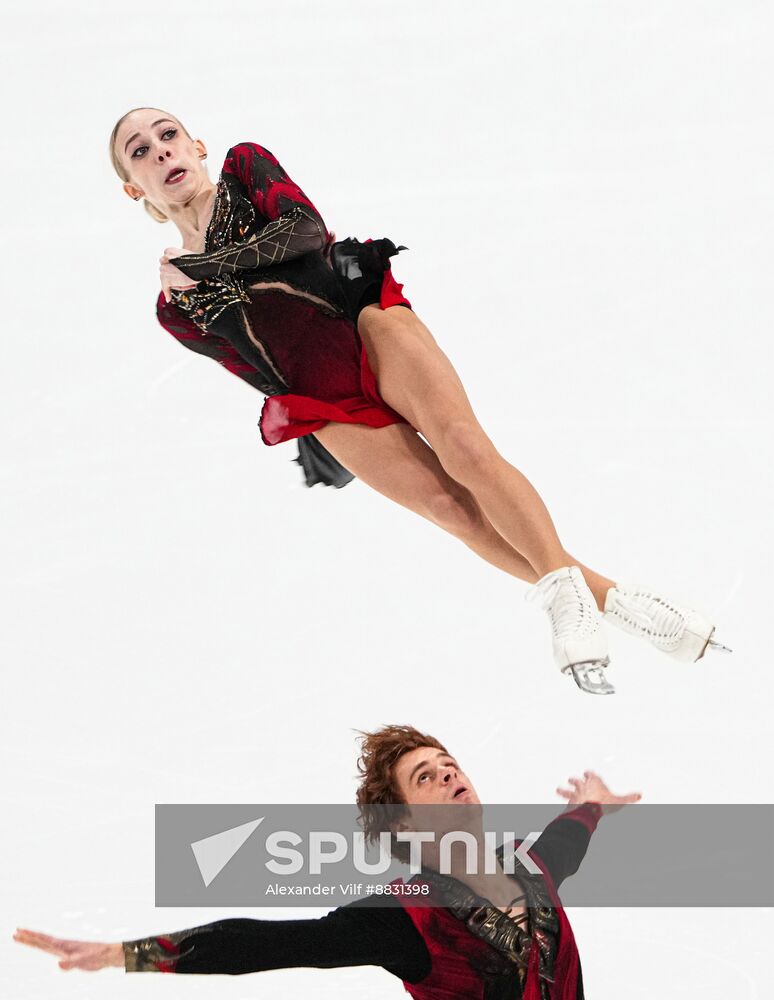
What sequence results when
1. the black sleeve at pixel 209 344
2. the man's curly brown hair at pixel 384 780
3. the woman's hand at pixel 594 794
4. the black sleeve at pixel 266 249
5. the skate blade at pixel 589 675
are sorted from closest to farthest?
1. the skate blade at pixel 589 675
2. the man's curly brown hair at pixel 384 780
3. the woman's hand at pixel 594 794
4. the black sleeve at pixel 266 249
5. the black sleeve at pixel 209 344

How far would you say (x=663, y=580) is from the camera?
4.87 m

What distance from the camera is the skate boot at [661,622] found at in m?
3.72

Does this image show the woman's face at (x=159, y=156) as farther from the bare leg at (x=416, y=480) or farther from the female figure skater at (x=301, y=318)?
the bare leg at (x=416, y=480)

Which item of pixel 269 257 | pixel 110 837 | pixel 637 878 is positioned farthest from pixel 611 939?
pixel 269 257

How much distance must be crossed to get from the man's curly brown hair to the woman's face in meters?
1.74

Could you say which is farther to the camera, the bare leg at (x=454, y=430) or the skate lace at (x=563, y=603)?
the bare leg at (x=454, y=430)

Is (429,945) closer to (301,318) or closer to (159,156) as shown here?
(301,318)

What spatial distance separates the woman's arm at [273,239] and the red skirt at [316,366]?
0.60 ft

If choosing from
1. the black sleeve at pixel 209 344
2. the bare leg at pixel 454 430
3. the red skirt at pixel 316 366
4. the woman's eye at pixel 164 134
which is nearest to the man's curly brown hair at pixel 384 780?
the bare leg at pixel 454 430

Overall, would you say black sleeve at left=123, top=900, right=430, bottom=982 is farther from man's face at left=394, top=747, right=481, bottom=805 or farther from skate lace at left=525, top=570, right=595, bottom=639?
skate lace at left=525, top=570, right=595, bottom=639

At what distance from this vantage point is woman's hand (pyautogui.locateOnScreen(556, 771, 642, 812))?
3891mm

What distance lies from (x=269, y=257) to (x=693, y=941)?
7.62 ft

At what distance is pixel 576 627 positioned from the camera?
3559 millimetres
